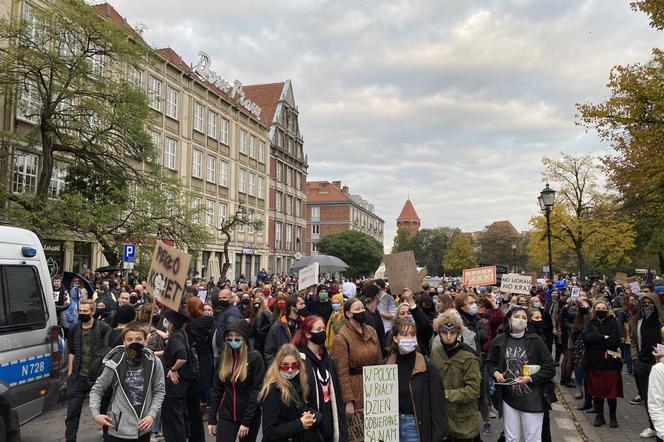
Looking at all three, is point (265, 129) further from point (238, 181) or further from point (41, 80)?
point (41, 80)

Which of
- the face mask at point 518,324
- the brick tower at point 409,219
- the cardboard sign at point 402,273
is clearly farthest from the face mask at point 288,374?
the brick tower at point 409,219

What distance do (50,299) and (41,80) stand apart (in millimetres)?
15337

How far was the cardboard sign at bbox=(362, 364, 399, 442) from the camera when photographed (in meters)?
4.41

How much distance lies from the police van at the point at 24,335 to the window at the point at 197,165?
34.6m

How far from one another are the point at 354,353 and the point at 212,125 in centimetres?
4065

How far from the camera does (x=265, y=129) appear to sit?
55031 mm

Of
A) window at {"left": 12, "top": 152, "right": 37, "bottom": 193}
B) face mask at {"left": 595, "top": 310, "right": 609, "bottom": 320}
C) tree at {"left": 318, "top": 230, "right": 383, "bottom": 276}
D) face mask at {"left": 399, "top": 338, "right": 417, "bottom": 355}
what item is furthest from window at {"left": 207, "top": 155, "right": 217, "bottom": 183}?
face mask at {"left": 399, "top": 338, "right": 417, "bottom": 355}

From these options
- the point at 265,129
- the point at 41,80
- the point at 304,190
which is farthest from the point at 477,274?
the point at 304,190

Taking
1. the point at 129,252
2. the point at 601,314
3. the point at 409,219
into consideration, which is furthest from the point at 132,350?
the point at 409,219

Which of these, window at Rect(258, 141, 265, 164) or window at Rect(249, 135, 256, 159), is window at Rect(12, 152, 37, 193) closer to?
window at Rect(249, 135, 256, 159)

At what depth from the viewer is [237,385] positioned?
17.3 ft

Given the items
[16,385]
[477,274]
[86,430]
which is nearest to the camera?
[16,385]

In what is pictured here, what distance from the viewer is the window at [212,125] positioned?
43.4 m

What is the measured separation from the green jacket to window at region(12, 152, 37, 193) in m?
23.4
